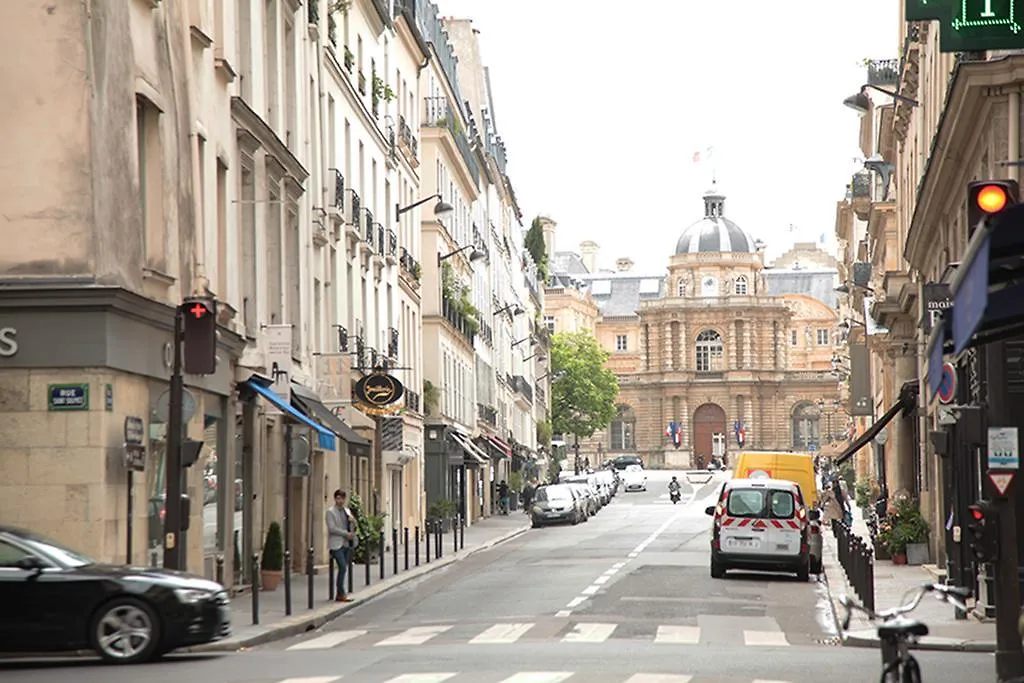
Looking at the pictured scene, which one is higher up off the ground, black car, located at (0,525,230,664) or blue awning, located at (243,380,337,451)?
blue awning, located at (243,380,337,451)

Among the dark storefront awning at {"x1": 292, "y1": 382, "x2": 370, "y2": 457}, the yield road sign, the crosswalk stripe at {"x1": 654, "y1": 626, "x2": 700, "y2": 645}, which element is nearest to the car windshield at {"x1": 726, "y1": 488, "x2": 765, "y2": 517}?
the dark storefront awning at {"x1": 292, "y1": 382, "x2": 370, "y2": 457}

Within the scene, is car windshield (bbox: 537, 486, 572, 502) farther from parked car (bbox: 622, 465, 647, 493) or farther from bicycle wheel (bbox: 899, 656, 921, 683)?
bicycle wheel (bbox: 899, 656, 921, 683)

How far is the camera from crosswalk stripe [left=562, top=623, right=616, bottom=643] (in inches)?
826

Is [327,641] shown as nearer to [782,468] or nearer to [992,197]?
[992,197]

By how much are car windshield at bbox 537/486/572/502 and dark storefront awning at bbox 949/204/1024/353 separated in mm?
52944

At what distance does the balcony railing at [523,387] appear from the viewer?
93.7m

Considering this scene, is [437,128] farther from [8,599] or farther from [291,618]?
[8,599]

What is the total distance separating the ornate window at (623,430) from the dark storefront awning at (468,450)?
3896 inches

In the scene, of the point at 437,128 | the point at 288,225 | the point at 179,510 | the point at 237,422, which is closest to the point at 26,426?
the point at 179,510

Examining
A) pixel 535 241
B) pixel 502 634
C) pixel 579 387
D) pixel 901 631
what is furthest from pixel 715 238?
pixel 901 631

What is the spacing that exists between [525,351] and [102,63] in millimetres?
81602

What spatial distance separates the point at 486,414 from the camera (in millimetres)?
74875

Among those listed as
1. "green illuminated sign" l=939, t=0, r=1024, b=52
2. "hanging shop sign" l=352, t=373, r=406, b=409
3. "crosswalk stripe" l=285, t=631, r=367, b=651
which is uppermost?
"green illuminated sign" l=939, t=0, r=1024, b=52

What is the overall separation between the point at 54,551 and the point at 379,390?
66.7 feet
